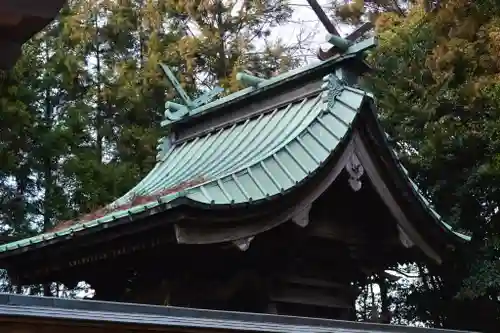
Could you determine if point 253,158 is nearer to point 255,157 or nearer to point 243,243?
point 255,157

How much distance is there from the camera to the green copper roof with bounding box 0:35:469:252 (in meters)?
4.79

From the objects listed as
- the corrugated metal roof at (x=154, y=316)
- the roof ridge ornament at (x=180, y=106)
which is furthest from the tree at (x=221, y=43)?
the corrugated metal roof at (x=154, y=316)

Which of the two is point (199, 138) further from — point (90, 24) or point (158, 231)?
point (90, 24)

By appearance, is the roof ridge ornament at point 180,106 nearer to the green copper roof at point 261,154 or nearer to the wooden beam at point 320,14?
the green copper roof at point 261,154

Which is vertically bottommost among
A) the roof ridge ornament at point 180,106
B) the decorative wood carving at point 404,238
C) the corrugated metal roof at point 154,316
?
the corrugated metal roof at point 154,316

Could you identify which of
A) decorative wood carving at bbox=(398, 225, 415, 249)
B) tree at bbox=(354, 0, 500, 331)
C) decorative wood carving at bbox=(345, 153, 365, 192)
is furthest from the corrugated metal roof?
tree at bbox=(354, 0, 500, 331)

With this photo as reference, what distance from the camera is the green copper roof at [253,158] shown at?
4789 millimetres

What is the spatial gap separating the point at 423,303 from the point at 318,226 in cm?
583

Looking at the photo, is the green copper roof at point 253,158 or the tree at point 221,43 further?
the tree at point 221,43

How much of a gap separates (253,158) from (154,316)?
2.63 metres

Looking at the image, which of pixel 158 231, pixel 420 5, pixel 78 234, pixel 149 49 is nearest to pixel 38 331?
pixel 158 231

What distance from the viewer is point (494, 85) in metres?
9.76

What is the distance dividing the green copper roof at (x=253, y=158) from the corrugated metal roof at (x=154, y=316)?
116cm

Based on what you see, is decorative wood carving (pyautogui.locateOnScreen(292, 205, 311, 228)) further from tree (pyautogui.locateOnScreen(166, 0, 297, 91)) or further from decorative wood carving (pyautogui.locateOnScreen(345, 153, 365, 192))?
tree (pyautogui.locateOnScreen(166, 0, 297, 91))
